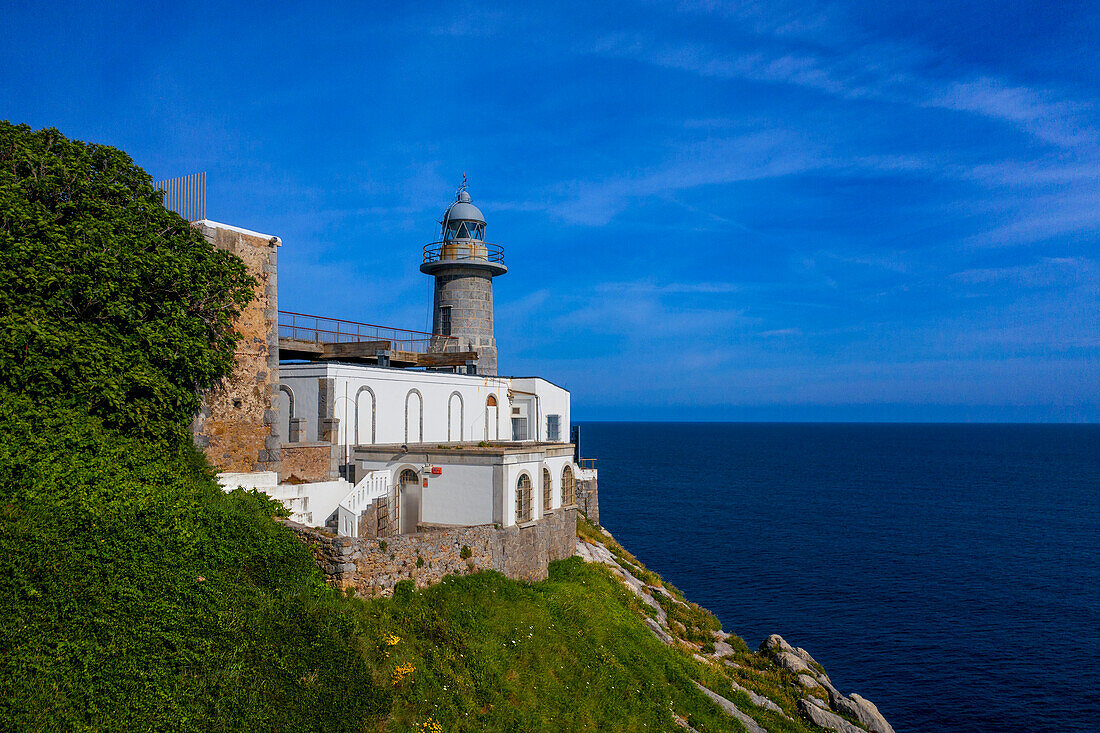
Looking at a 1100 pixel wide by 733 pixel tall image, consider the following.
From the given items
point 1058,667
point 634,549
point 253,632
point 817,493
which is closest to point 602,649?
point 253,632

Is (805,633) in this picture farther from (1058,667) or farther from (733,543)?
(733,543)

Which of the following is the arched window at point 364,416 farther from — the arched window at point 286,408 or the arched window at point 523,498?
the arched window at point 523,498

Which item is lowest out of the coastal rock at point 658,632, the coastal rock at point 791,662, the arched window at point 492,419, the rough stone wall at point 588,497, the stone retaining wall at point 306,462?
the coastal rock at point 791,662

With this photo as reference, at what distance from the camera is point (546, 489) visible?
29.8 metres

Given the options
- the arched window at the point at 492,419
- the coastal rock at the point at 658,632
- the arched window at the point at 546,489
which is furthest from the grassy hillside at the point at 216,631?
the arched window at the point at 492,419

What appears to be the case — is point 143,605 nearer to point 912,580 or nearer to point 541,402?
point 541,402

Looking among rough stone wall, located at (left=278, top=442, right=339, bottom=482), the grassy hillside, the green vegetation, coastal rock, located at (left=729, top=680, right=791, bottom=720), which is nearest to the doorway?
rough stone wall, located at (left=278, top=442, right=339, bottom=482)

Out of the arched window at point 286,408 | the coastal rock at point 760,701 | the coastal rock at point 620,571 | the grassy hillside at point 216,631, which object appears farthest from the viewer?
the coastal rock at point 620,571

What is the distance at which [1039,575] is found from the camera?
5531 cm

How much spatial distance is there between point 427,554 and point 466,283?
2963 cm

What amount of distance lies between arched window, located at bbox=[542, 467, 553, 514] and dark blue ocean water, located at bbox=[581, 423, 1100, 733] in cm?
1948

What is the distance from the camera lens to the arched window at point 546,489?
A: 29.4 meters

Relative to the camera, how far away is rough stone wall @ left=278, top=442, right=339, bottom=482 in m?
26.0

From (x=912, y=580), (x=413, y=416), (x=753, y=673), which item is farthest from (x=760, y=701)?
(x=912, y=580)
